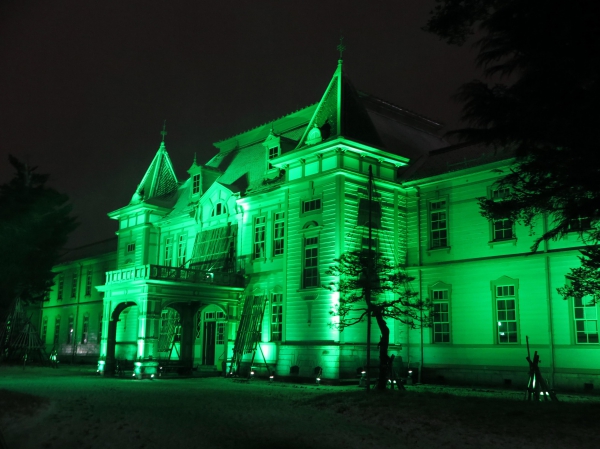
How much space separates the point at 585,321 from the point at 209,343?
66.5ft

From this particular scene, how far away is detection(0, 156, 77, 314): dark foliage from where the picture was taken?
4244 cm

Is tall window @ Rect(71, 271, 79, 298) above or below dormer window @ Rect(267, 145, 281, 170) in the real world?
below

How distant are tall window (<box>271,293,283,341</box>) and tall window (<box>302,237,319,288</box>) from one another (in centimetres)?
262

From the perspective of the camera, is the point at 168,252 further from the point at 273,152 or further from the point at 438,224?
the point at 438,224

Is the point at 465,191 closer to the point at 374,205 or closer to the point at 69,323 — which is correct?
the point at 374,205

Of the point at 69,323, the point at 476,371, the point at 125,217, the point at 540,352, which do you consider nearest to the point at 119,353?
the point at 125,217

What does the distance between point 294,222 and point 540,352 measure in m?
11.8

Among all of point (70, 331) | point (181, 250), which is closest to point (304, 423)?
point (181, 250)

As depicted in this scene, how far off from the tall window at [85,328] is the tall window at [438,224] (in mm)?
31499

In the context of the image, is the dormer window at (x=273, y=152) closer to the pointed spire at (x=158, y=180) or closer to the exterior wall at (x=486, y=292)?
the exterior wall at (x=486, y=292)

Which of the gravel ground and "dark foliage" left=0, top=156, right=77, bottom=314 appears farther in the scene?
Answer: "dark foliage" left=0, top=156, right=77, bottom=314

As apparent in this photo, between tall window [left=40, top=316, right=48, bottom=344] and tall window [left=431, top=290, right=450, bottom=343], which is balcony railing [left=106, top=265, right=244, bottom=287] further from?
tall window [left=40, top=316, right=48, bottom=344]

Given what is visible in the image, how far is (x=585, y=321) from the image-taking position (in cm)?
2327

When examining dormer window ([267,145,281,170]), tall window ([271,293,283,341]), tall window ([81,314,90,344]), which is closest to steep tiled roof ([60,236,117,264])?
tall window ([81,314,90,344])
